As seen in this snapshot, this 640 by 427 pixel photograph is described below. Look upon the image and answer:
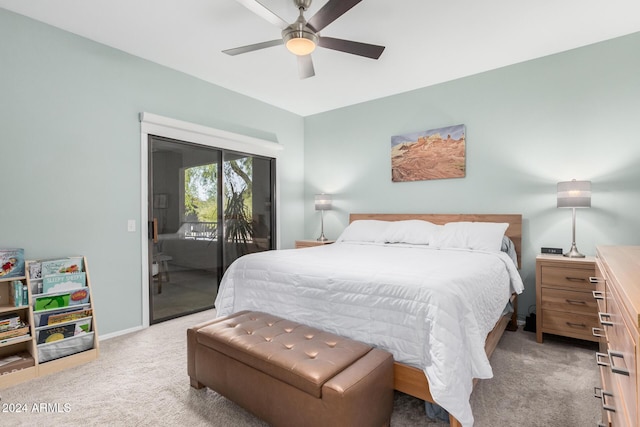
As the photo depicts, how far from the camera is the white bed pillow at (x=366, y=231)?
376cm

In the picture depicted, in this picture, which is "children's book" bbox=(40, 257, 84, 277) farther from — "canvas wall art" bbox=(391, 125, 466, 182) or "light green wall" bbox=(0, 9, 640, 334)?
"canvas wall art" bbox=(391, 125, 466, 182)

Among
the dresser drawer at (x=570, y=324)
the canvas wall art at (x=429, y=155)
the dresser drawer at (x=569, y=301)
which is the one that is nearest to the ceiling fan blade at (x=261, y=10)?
the canvas wall art at (x=429, y=155)

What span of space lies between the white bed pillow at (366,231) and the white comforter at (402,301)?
1149 millimetres

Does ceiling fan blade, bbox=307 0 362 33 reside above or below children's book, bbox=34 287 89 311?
above

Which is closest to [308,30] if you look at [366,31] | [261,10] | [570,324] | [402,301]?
[261,10]

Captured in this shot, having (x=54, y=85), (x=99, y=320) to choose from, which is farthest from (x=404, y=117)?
(x=99, y=320)

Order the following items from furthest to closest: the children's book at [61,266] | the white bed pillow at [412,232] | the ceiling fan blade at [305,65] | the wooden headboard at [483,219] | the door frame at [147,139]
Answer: the white bed pillow at [412,232] < the wooden headboard at [483,219] < the door frame at [147,139] < the ceiling fan blade at [305,65] < the children's book at [61,266]

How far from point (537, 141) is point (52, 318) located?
456 cm

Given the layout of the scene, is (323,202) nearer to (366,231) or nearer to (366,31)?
(366,231)

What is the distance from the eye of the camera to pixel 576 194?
2.80m

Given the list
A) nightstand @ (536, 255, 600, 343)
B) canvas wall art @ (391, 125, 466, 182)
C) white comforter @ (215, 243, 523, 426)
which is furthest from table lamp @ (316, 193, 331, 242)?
nightstand @ (536, 255, 600, 343)

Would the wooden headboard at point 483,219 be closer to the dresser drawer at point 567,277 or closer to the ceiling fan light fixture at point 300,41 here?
the dresser drawer at point 567,277

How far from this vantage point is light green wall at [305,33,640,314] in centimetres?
288

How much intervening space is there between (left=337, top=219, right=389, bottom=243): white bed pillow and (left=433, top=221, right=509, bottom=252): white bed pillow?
69 cm
